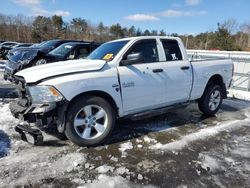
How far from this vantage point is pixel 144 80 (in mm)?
4984

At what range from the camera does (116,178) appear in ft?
11.5

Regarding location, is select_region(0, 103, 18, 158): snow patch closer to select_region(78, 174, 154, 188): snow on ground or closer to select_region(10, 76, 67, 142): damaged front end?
select_region(10, 76, 67, 142): damaged front end

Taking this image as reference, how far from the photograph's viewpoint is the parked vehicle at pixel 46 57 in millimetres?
9336

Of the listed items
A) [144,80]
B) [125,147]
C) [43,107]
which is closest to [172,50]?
[144,80]

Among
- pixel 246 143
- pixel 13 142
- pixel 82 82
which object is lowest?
pixel 246 143

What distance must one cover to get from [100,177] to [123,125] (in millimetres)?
2345

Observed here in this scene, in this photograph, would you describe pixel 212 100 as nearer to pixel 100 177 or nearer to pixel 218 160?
pixel 218 160

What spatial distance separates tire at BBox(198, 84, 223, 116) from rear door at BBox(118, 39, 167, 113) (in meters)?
1.65

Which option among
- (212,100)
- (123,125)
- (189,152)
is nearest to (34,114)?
(123,125)

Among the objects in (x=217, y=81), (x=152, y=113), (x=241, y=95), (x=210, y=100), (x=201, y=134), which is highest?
(x=217, y=81)

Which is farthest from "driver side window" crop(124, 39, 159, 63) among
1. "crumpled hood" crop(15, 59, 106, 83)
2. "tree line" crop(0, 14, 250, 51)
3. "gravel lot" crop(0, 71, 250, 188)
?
"tree line" crop(0, 14, 250, 51)

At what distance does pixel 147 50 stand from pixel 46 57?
569 cm

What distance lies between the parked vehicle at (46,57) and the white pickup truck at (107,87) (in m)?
4.65

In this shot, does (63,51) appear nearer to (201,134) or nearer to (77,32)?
(201,134)
